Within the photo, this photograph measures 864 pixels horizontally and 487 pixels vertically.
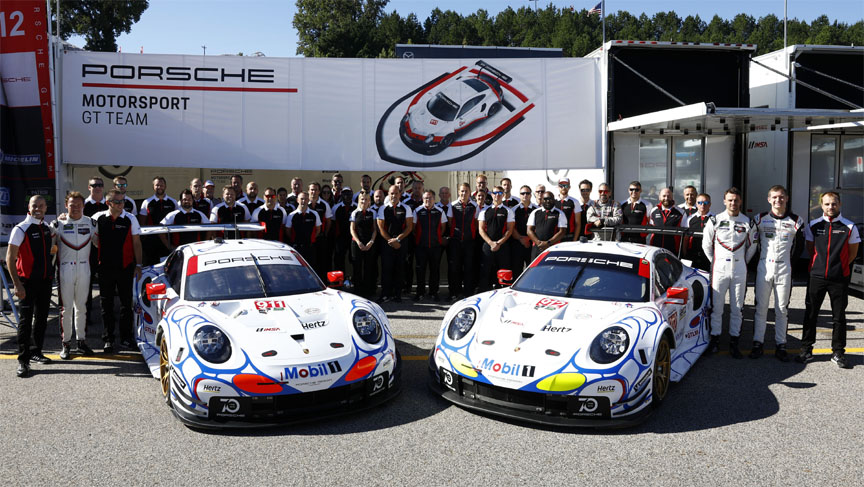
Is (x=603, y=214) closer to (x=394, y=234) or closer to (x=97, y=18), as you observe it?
(x=394, y=234)

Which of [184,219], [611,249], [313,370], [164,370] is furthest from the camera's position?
[184,219]

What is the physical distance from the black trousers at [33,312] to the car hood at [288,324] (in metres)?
2.10

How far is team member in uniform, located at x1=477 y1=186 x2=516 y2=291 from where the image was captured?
377 inches

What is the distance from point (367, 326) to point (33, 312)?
3626 millimetres

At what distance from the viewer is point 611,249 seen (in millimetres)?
6555

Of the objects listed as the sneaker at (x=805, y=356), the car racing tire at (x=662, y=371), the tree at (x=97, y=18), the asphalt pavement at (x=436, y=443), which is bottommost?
the asphalt pavement at (x=436, y=443)

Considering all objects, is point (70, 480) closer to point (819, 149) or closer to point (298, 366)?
point (298, 366)

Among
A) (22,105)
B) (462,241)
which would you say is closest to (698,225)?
(462,241)

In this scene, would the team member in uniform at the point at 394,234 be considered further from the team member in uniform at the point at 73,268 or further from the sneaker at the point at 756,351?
the sneaker at the point at 756,351

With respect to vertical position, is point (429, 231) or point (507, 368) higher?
point (429, 231)

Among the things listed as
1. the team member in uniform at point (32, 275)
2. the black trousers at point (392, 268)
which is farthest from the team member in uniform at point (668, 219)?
the team member in uniform at point (32, 275)

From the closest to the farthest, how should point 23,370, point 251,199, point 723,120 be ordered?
point 23,370
point 251,199
point 723,120

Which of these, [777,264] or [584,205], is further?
[584,205]

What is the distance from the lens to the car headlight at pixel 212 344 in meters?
4.88
